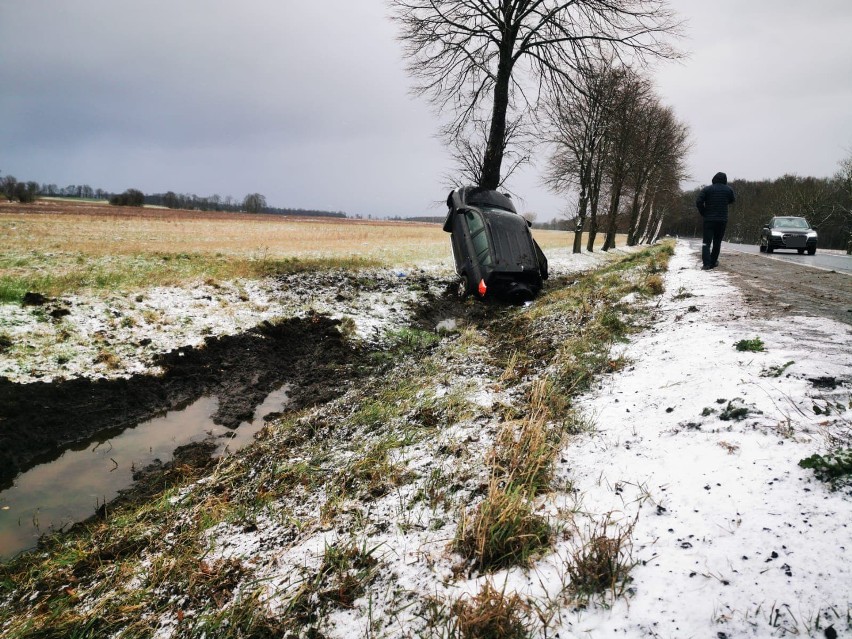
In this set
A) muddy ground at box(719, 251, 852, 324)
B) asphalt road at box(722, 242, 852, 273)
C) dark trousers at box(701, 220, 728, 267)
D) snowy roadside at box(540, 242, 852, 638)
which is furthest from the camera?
asphalt road at box(722, 242, 852, 273)

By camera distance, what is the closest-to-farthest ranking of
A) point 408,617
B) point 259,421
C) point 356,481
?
point 408,617, point 356,481, point 259,421

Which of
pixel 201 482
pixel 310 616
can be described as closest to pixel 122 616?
pixel 310 616

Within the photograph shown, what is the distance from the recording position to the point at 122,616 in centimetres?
249

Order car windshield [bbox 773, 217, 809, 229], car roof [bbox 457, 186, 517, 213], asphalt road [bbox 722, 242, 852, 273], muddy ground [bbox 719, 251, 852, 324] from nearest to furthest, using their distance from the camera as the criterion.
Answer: muddy ground [bbox 719, 251, 852, 324] < asphalt road [bbox 722, 242, 852, 273] < car roof [bbox 457, 186, 517, 213] < car windshield [bbox 773, 217, 809, 229]

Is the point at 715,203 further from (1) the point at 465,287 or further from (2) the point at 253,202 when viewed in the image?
(2) the point at 253,202

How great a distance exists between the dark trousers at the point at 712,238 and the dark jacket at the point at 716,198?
14cm

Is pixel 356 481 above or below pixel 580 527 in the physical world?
below

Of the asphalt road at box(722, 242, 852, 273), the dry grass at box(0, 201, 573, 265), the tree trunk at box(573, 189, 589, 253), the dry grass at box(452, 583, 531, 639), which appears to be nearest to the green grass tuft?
the dry grass at box(452, 583, 531, 639)

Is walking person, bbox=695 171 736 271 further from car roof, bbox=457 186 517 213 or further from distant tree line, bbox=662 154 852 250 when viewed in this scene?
distant tree line, bbox=662 154 852 250

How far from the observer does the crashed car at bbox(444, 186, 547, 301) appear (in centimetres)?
1032

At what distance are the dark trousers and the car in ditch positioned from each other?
37.4ft

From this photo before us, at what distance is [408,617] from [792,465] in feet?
7.40

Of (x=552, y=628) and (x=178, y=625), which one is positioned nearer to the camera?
(x=552, y=628)

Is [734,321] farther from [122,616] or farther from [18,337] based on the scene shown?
[18,337]
